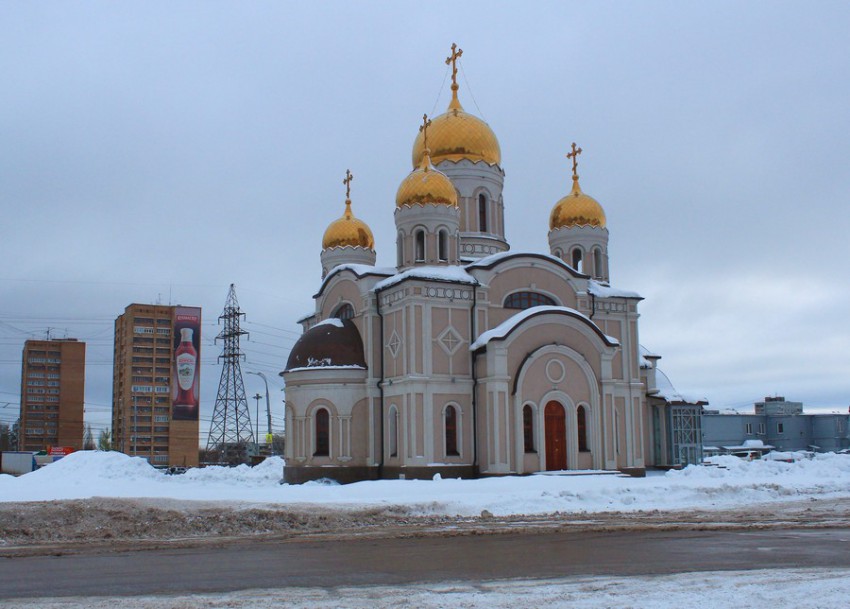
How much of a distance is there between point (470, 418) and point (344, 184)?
576 inches

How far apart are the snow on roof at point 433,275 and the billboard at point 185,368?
53.3m

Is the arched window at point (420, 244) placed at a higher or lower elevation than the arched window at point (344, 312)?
higher

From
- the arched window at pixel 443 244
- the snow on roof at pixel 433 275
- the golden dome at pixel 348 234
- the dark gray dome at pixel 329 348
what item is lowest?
the dark gray dome at pixel 329 348

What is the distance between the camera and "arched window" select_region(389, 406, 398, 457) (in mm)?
30812

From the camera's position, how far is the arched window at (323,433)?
31812 mm

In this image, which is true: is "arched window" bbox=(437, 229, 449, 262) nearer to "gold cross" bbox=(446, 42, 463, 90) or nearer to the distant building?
"gold cross" bbox=(446, 42, 463, 90)

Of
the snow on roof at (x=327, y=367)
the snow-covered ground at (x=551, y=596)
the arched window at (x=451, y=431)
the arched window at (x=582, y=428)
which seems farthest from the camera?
the snow on roof at (x=327, y=367)

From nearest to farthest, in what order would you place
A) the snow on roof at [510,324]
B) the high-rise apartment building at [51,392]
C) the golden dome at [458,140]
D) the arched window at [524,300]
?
the snow on roof at [510,324]
the arched window at [524,300]
the golden dome at [458,140]
the high-rise apartment building at [51,392]

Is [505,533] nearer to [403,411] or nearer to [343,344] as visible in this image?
[403,411]

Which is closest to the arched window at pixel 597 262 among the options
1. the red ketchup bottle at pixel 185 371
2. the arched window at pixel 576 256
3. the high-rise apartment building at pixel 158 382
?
the arched window at pixel 576 256

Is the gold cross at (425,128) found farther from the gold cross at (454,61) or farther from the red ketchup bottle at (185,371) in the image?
the red ketchup bottle at (185,371)

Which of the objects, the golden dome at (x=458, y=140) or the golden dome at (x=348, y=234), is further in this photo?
the golden dome at (x=348, y=234)

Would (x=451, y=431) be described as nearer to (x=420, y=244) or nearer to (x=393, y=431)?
(x=393, y=431)

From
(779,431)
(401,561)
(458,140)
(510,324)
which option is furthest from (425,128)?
(779,431)
